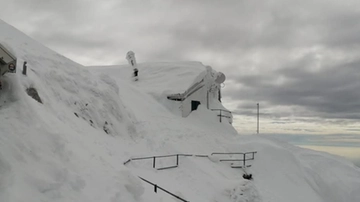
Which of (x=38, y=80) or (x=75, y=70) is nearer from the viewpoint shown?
(x=38, y=80)

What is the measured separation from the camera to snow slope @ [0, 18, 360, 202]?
8102mm

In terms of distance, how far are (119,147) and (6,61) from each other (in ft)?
24.6

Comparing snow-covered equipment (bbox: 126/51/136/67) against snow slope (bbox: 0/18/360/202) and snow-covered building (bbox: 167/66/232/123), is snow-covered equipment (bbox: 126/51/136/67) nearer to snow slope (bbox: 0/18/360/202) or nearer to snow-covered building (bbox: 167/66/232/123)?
snow slope (bbox: 0/18/360/202)

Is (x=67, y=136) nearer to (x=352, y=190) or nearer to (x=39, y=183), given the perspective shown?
(x=39, y=183)

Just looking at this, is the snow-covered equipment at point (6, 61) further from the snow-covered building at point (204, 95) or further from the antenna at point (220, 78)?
the antenna at point (220, 78)

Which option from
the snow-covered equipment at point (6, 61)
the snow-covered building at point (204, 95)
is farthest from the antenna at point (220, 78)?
the snow-covered equipment at point (6, 61)

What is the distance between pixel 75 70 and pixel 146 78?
1720 centimetres

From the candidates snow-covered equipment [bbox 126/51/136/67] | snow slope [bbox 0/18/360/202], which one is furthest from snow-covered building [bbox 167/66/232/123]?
snow-covered equipment [bbox 126/51/136/67]

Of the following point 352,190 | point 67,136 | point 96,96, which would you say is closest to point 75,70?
point 96,96

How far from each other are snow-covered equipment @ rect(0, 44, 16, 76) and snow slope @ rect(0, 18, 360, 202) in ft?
1.19

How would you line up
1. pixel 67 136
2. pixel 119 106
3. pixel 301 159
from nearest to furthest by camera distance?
1. pixel 67 136
2. pixel 119 106
3. pixel 301 159

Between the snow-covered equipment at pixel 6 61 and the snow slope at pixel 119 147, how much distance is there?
1.19ft

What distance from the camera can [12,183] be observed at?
23.2 ft

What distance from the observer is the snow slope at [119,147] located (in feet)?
26.6
